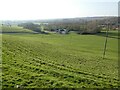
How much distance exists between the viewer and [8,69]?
15.5 metres

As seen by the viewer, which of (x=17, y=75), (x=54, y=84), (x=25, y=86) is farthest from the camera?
(x=17, y=75)

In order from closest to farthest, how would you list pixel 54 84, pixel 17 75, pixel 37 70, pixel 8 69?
pixel 54 84 < pixel 17 75 < pixel 8 69 < pixel 37 70

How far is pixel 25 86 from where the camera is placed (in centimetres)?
1220

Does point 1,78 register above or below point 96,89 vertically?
above

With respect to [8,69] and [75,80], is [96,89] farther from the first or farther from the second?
[8,69]

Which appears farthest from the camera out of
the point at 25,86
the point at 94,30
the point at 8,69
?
the point at 94,30

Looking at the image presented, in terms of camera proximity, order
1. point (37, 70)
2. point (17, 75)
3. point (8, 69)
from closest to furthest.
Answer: point (17, 75) < point (8, 69) < point (37, 70)

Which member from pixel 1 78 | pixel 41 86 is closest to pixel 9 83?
pixel 1 78

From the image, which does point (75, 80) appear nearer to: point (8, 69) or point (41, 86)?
point (41, 86)

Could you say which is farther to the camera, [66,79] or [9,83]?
[66,79]

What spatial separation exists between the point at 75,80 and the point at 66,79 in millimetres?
664

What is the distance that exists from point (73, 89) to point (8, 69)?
18.1 feet

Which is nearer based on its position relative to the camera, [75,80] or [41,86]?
[41,86]

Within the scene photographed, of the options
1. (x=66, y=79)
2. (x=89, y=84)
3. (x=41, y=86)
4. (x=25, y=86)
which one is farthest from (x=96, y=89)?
(x=25, y=86)
